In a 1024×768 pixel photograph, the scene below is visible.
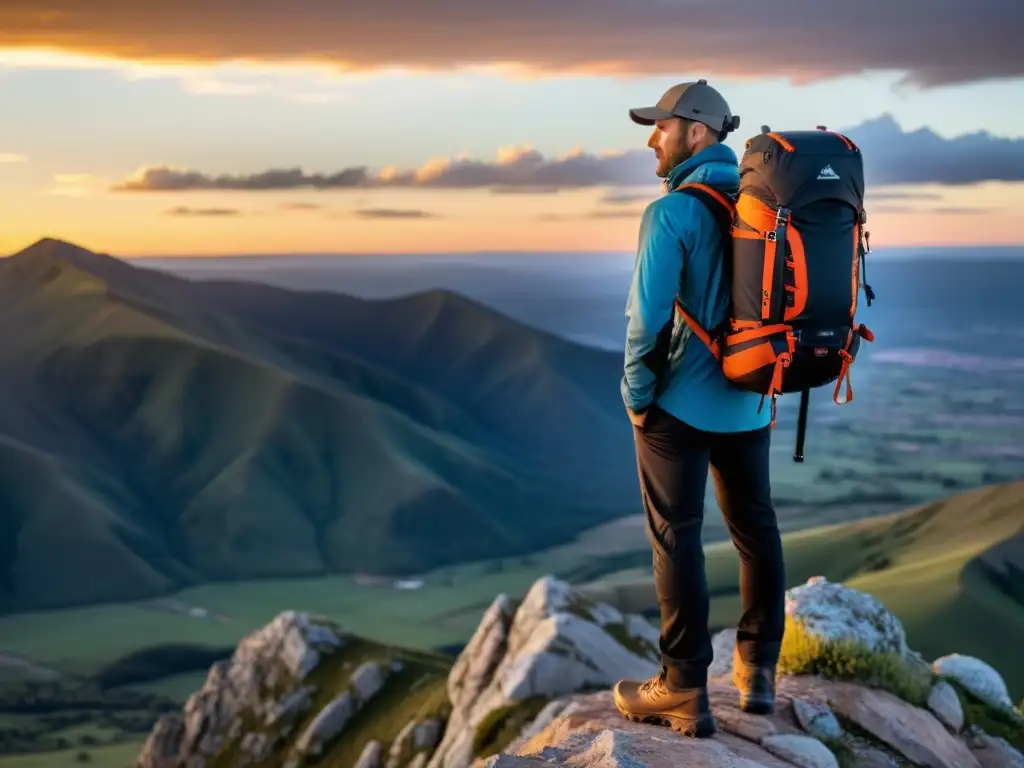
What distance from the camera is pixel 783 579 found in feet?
36.6

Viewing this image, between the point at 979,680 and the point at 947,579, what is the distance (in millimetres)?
126060

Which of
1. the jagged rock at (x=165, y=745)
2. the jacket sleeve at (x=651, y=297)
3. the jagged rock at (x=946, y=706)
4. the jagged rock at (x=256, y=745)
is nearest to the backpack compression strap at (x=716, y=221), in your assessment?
the jacket sleeve at (x=651, y=297)

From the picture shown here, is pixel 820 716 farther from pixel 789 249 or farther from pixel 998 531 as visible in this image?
pixel 998 531

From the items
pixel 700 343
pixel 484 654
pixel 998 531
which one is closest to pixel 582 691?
pixel 484 654

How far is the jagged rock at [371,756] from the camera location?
240 feet

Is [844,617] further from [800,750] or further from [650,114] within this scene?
[650,114]

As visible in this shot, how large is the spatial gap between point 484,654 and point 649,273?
60306 mm

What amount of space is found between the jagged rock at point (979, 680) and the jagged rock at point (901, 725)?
77.2 inches

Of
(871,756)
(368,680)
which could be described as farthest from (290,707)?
(871,756)

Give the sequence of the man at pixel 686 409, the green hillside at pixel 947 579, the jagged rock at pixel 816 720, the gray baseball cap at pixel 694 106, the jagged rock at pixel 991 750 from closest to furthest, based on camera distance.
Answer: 1. the man at pixel 686 409
2. the gray baseball cap at pixel 694 106
3. the jagged rock at pixel 816 720
4. the jagged rock at pixel 991 750
5. the green hillside at pixel 947 579

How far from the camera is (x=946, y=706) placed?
13844 mm

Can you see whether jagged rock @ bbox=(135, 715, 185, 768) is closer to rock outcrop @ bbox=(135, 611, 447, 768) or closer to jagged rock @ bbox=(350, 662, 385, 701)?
rock outcrop @ bbox=(135, 611, 447, 768)

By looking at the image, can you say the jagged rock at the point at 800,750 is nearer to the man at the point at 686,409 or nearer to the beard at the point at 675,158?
the man at the point at 686,409

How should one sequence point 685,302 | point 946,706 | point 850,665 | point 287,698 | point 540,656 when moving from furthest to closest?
1. point 287,698
2. point 540,656
3. point 946,706
4. point 850,665
5. point 685,302
